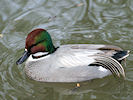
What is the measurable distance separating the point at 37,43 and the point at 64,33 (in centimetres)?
176

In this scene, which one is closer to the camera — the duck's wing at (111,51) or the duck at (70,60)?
the duck at (70,60)

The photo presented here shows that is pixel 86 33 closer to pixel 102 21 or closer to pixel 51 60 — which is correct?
pixel 102 21

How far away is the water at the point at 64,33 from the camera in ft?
20.0

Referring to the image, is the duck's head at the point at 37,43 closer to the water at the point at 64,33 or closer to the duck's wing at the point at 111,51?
the duck's wing at the point at 111,51

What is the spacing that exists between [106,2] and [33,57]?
349 cm

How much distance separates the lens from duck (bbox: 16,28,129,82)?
605 centimetres

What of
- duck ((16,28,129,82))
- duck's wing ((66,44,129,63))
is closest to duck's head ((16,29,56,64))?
duck ((16,28,129,82))

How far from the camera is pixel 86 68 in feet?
19.8

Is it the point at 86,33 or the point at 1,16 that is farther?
the point at 1,16

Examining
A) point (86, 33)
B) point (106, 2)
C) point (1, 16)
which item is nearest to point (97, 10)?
point (106, 2)

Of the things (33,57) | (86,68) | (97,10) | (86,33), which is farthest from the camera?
(97,10)

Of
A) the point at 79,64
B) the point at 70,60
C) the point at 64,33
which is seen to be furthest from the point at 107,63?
the point at 64,33

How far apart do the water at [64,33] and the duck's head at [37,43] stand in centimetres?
66

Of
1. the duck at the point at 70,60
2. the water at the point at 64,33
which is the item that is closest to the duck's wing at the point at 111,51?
the duck at the point at 70,60
